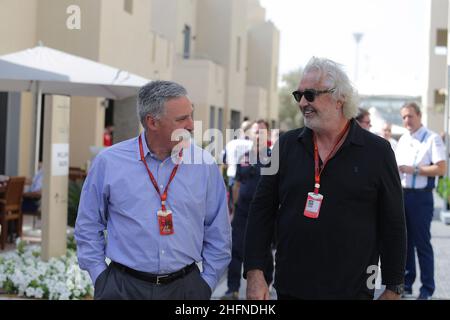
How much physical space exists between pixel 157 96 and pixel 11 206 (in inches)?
332

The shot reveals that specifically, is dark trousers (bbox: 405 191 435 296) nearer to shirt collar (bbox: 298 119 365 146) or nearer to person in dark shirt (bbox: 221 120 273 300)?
person in dark shirt (bbox: 221 120 273 300)

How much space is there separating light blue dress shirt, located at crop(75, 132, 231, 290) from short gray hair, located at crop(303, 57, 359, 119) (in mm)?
714

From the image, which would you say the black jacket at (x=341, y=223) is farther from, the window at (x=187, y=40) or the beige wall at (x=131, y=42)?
the window at (x=187, y=40)

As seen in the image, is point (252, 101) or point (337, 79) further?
point (252, 101)

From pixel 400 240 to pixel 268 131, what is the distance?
234 inches

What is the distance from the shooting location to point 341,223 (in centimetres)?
396

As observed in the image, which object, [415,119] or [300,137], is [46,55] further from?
[300,137]

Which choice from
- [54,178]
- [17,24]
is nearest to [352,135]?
[54,178]

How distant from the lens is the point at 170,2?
1188 inches

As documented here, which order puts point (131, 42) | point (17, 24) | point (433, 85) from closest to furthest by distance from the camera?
1. point (17, 24)
2. point (131, 42)
3. point (433, 85)

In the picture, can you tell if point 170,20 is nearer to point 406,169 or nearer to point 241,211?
point 241,211
